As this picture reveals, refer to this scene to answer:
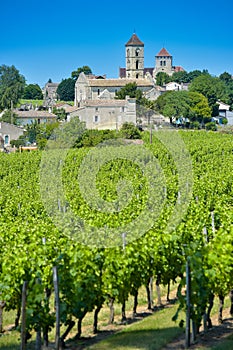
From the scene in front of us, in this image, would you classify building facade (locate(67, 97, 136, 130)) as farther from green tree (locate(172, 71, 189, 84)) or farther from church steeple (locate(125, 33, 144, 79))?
green tree (locate(172, 71, 189, 84))

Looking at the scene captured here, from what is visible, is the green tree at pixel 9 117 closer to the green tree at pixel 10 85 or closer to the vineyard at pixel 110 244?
the green tree at pixel 10 85

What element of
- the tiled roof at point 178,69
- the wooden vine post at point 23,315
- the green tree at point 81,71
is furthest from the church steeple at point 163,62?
the wooden vine post at point 23,315

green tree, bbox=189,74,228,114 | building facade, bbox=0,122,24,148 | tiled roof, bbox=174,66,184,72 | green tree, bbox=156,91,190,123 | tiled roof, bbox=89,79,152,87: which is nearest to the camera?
building facade, bbox=0,122,24,148

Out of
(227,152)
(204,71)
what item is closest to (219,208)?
(227,152)

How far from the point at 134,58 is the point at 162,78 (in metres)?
23.4

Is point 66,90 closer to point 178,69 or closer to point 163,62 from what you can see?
point 163,62

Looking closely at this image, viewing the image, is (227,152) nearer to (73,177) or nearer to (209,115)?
(73,177)

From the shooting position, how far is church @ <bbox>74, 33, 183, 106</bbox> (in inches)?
3765

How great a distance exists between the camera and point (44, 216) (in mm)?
17859

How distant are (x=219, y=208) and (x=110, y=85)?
8131 cm

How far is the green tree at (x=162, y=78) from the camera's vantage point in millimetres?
135625

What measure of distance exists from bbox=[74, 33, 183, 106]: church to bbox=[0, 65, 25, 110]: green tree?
8.71 meters

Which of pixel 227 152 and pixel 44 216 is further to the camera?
pixel 227 152

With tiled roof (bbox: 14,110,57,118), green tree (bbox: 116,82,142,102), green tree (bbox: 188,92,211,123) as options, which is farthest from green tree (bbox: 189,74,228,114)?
tiled roof (bbox: 14,110,57,118)
